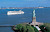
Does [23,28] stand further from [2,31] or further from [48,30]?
[2,31]

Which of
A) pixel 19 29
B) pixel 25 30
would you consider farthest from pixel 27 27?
pixel 19 29

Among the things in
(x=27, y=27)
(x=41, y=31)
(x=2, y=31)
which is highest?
(x=27, y=27)

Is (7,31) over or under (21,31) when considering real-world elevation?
under

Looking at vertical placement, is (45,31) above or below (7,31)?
above

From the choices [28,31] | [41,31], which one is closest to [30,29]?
[28,31]

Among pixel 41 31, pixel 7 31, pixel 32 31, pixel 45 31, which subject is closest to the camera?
pixel 32 31

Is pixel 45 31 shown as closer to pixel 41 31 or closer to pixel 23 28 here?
pixel 41 31

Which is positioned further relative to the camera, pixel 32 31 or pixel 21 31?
pixel 21 31

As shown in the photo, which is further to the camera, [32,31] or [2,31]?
[2,31]

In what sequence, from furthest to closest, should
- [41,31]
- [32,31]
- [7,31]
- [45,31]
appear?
[7,31] < [41,31] < [45,31] < [32,31]
